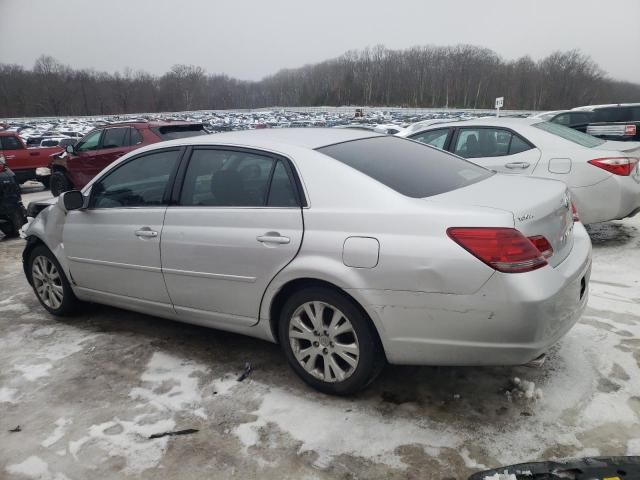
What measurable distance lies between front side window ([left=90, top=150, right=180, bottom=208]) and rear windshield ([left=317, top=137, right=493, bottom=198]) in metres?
1.22

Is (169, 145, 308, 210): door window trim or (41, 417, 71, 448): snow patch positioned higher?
(169, 145, 308, 210): door window trim

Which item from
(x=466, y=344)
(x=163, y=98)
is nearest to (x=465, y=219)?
(x=466, y=344)

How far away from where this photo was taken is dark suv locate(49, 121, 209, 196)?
9.27 metres

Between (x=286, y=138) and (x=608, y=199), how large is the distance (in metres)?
3.85

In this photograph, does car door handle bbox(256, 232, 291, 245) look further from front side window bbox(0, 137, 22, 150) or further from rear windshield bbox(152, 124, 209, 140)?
front side window bbox(0, 137, 22, 150)

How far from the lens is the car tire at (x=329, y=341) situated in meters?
2.62

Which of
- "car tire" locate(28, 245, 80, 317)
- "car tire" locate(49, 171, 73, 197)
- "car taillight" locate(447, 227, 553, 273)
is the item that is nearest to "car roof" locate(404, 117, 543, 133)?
"car taillight" locate(447, 227, 553, 273)

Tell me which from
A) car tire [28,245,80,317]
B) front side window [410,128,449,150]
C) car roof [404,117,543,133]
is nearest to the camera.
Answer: car tire [28,245,80,317]

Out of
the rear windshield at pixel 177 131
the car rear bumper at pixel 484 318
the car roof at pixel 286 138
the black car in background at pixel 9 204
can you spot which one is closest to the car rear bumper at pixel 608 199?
the car roof at pixel 286 138

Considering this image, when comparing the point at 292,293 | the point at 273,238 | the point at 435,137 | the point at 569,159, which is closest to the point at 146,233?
the point at 273,238

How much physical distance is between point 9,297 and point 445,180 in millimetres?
4468

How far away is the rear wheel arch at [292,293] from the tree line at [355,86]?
95.0 meters

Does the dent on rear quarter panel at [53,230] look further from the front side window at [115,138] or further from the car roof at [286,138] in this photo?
the front side window at [115,138]

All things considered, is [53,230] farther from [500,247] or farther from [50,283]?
[500,247]
